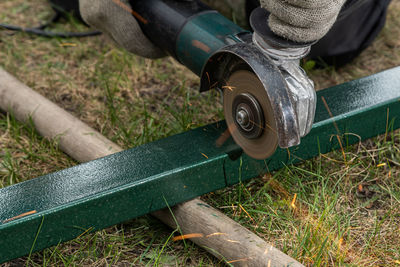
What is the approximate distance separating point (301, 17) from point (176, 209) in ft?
2.45

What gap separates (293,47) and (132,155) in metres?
0.64

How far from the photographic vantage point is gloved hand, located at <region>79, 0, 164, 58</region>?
2.22 meters

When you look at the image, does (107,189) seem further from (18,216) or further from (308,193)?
(308,193)

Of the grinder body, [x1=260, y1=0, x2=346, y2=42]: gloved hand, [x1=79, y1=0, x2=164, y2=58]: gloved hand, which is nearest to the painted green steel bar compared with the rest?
the grinder body

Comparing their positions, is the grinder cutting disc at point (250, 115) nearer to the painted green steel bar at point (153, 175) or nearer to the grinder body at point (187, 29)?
the painted green steel bar at point (153, 175)

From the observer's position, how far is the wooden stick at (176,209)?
5.16 feet

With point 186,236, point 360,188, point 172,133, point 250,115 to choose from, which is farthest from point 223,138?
point 360,188

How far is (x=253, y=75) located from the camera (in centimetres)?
159

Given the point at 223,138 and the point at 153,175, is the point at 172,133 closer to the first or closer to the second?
the point at 223,138

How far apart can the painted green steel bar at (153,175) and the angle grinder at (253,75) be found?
5.7 inches

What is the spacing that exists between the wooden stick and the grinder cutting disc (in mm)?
249

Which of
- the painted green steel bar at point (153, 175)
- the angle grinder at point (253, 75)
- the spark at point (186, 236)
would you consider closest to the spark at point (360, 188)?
the painted green steel bar at point (153, 175)

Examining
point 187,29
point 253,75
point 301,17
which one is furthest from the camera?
point 187,29

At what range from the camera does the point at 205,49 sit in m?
1.88
